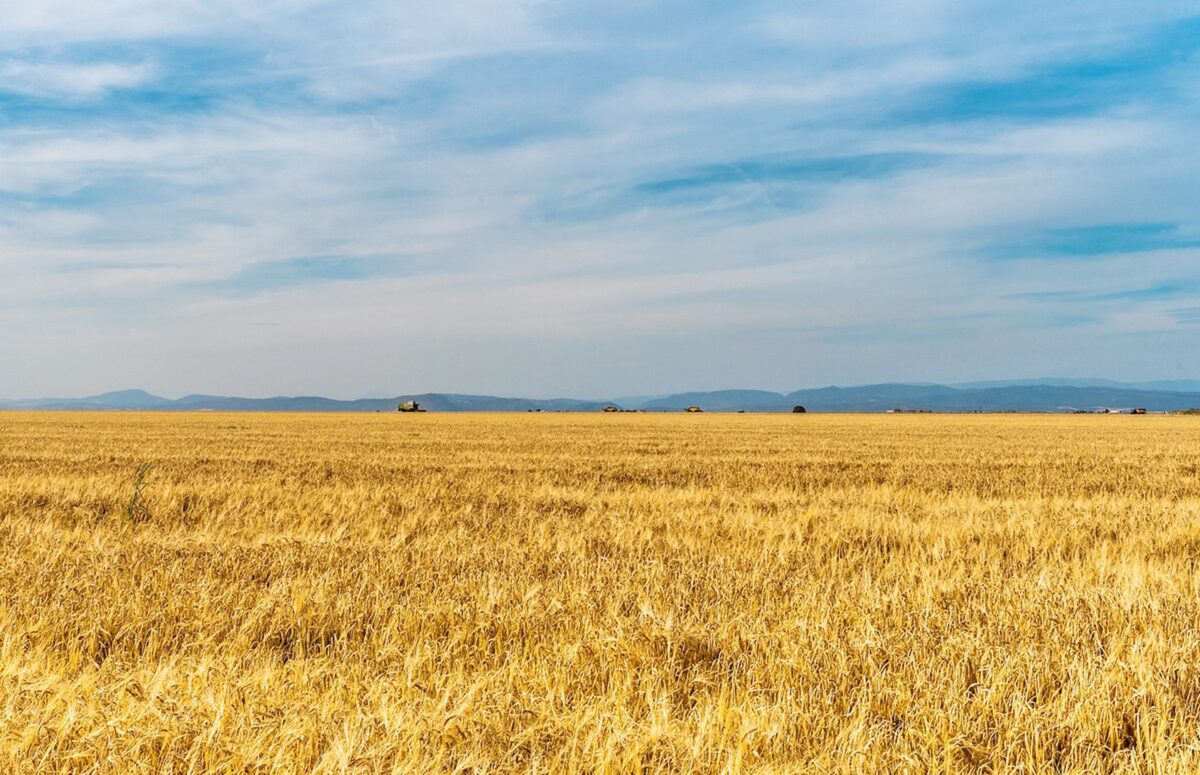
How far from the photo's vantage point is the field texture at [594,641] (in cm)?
310

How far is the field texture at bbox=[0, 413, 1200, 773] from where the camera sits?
3.10 meters

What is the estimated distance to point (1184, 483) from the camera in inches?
605

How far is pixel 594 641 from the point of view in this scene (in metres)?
4.36

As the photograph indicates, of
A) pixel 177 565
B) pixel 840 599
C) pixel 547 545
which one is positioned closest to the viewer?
pixel 840 599

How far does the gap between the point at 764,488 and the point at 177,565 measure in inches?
395

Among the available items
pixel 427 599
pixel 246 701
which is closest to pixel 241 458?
pixel 427 599

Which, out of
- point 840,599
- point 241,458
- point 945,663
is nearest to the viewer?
point 945,663

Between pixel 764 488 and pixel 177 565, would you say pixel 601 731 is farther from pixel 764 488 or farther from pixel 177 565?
pixel 764 488

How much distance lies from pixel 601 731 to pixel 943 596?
11.5 ft

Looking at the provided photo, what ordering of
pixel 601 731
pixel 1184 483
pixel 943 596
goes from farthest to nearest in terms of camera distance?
pixel 1184 483, pixel 943 596, pixel 601 731

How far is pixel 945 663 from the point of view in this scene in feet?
13.1

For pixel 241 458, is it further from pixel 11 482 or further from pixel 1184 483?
pixel 1184 483

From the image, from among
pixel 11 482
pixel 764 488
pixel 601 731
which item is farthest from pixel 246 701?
pixel 11 482

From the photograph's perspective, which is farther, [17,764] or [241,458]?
[241,458]
